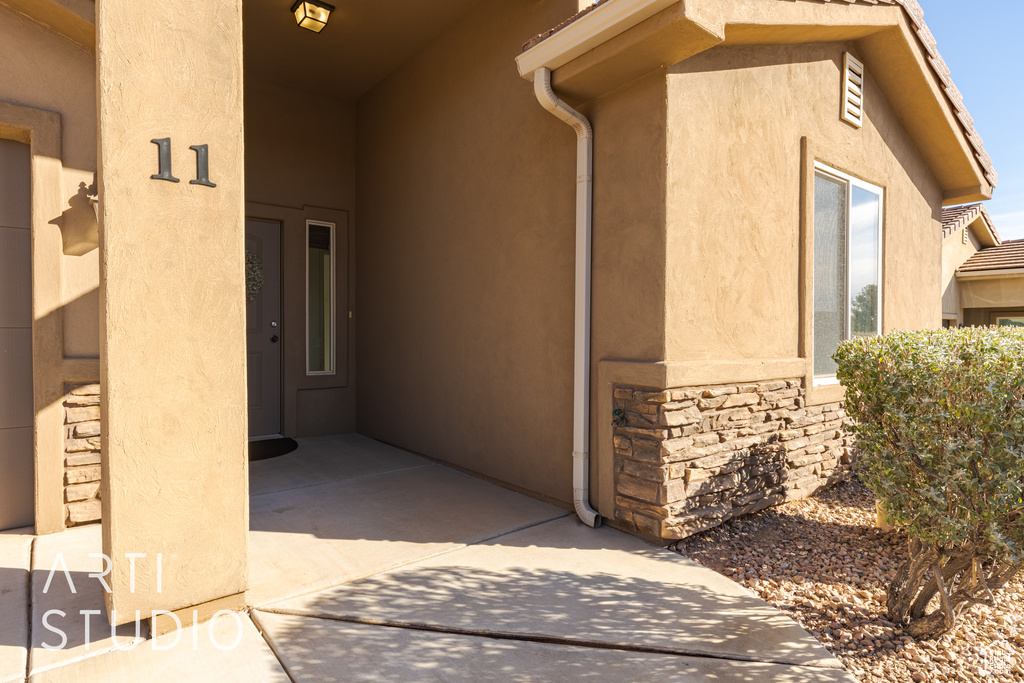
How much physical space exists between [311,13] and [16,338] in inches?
127

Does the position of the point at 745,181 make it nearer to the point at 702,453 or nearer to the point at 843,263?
the point at 843,263

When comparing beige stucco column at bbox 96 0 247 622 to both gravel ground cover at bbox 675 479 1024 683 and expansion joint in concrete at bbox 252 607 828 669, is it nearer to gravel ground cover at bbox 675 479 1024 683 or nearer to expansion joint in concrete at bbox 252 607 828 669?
expansion joint in concrete at bbox 252 607 828 669

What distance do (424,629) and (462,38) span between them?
462cm

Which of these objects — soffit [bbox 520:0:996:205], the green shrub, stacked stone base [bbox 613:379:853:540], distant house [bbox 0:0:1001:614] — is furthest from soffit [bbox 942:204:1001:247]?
the green shrub

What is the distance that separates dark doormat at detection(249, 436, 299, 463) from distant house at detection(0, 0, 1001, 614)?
0.82ft

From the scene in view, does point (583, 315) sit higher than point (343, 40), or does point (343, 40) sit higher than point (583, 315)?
point (343, 40)

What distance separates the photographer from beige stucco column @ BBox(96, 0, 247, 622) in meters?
2.17

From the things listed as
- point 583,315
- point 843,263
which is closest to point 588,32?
point 583,315

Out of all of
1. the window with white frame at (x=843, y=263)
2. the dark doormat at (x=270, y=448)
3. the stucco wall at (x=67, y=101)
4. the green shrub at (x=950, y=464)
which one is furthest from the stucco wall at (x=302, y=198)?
the green shrub at (x=950, y=464)

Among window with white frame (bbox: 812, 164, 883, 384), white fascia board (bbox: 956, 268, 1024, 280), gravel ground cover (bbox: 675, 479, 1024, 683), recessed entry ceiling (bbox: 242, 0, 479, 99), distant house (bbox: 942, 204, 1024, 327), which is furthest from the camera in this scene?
distant house (bbox: 942, 204, 1024, 327)

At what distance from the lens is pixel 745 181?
382cm

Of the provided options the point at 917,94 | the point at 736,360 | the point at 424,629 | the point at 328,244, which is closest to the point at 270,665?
the point at 424,629

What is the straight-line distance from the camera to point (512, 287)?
14.6ft

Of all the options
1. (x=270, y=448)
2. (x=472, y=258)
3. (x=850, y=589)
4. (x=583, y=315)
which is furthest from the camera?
(x=270, y=448)
